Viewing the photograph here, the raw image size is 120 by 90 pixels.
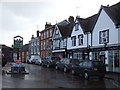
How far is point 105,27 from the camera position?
1079 inches

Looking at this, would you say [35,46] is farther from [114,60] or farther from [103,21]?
[114,60]

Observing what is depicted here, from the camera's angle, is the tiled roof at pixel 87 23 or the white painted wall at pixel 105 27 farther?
the tiled roof at pixel 87 23

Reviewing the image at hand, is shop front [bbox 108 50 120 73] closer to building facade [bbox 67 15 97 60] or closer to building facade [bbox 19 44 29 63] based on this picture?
building facade [bbox 67 15 97 60]

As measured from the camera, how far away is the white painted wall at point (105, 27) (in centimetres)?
2558

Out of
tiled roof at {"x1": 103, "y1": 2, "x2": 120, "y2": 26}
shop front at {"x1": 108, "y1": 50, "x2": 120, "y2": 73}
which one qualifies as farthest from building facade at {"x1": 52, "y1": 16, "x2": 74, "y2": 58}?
shop front at {"x1": 108, "y1": 50, "x2": 120, "y2": 73}

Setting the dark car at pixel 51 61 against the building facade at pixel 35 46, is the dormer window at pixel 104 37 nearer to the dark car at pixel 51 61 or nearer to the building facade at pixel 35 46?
the dark car at pixel 51 61

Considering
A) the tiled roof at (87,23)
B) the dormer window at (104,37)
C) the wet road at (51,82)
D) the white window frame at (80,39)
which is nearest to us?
the wet road at (51,82)

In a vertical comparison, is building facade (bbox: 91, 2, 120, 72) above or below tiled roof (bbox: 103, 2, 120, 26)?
below

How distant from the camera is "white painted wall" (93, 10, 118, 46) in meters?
25.6

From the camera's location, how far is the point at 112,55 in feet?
85.3

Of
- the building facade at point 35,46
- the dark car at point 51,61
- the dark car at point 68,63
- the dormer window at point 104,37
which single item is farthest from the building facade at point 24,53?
the dark car at point 68,63

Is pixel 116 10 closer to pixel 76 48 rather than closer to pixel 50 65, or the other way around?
pixel 76 48

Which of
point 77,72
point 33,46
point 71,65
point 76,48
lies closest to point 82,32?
point 76,48

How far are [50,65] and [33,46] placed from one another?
34567mm
